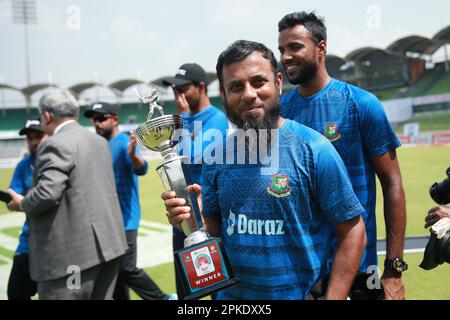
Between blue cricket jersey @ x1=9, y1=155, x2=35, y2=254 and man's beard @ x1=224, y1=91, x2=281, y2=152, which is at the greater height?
man's beard @ x1=224, y1=91, x2=281, y2=152

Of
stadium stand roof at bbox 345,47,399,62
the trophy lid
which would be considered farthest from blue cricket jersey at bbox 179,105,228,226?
stadium stand roof at bbox 345,47,399,62

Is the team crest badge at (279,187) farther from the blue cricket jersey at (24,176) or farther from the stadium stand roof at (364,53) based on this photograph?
the stadium stand roof at (364,53)

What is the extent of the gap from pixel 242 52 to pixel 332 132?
2.42ft

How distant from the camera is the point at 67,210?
8.72 feet

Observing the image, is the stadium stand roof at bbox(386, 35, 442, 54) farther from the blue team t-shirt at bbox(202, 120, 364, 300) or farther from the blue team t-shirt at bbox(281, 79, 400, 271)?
the blue team t-shirt at bbox(202, 120, 364, 300)

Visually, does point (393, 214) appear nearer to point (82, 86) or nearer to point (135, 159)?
point (135, 159)

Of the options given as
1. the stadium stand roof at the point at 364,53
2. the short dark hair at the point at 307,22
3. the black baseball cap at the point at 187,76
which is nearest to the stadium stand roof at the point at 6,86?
the stadium stand roof at the point at 364,53

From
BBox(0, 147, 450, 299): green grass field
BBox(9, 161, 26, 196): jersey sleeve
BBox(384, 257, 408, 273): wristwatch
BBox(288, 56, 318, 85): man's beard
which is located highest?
BBox(288, 56, 318, 85): man's beard

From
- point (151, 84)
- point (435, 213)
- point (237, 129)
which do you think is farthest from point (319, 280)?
point (151, 84)

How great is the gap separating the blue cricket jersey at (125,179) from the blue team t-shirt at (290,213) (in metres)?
2.58

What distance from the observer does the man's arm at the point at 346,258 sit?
141cm

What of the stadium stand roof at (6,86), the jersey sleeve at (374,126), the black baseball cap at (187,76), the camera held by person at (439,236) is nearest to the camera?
the camera held by person at (439,236)

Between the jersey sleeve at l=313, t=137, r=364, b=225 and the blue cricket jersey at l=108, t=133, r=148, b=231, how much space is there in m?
2.76

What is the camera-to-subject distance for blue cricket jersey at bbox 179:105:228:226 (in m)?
2.91
